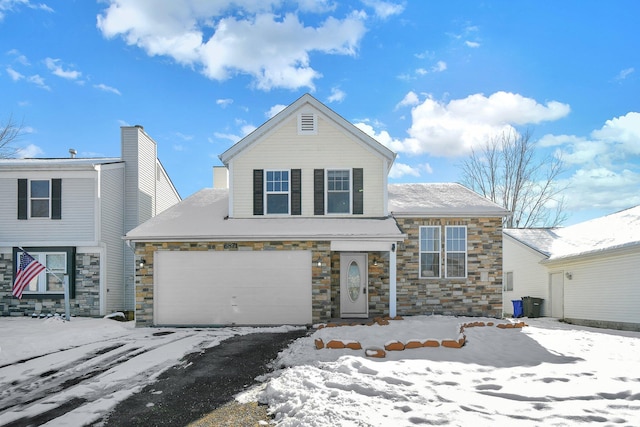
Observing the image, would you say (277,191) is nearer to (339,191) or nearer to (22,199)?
(339,191)

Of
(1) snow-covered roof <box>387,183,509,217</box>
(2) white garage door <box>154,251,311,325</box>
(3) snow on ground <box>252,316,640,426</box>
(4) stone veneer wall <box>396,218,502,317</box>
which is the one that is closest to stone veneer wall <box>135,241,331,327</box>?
(2) white garage door <box>154,251,311,325</box>

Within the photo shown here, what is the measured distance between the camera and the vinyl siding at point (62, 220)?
16.5 meters

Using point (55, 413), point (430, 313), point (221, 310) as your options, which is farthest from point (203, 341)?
point (430, 313)

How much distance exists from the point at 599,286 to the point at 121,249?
53.7ft

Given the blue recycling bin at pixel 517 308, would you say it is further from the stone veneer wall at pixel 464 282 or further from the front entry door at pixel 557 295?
the stone veneer wall at pixel 464 282

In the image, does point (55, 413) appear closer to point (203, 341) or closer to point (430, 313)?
point (203, 341)

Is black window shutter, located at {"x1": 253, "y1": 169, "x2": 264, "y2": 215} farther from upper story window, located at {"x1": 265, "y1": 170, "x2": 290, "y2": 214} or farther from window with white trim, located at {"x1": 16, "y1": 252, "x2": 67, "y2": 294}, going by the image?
window with white trim, located at {"x1": 16, "y1": 252, "x2": 67, "y2": 294}

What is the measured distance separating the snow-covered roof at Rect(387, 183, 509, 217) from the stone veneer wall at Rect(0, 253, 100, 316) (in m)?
10.1

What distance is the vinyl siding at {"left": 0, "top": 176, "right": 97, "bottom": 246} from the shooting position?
16.5 metres

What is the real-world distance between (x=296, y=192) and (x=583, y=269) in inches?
387

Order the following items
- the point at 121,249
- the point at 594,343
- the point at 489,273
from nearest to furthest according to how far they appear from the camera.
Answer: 1. the point at 594,343
2. the point at 489,273
3. the point at 121,249

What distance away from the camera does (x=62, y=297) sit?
1630cm

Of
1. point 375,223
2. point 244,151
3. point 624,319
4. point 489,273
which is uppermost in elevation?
point 244,151

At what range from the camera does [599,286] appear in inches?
605
